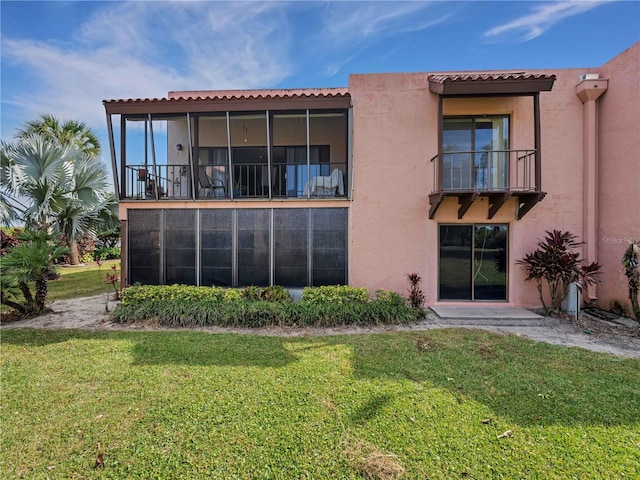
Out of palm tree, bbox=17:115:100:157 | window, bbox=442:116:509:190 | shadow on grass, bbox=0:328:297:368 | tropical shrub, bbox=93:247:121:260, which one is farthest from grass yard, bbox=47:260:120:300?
window, bbox=442:116:509:190

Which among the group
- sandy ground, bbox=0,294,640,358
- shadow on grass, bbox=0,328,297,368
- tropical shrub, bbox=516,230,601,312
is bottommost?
sandy ground, bbox=0,294,640,358

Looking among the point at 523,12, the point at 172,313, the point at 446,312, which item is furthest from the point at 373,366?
the point at 523,12

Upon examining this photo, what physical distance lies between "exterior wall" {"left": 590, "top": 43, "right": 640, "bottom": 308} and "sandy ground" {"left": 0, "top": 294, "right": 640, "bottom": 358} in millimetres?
1581

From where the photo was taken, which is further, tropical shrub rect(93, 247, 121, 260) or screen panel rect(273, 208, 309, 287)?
tropical shrub rect(93, 247, 121, 260)

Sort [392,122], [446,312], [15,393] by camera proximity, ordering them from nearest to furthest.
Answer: [15,393], [446,312], [392,122]

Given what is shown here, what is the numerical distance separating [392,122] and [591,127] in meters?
5.32

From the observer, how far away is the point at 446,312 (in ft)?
24.7

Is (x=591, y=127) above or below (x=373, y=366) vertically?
above

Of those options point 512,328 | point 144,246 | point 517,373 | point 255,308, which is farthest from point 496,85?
point 144,246

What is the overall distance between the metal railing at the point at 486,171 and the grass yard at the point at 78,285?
1238 cm

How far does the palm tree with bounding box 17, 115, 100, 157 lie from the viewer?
47.2 ft

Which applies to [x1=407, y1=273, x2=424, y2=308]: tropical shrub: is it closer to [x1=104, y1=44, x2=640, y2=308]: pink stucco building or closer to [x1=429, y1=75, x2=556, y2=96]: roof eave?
[x1=104, y1=44, x2=640, y2=308]: pink stucco building

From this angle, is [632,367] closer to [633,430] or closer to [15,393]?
[633,430]

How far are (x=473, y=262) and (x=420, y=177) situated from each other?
295 cm
